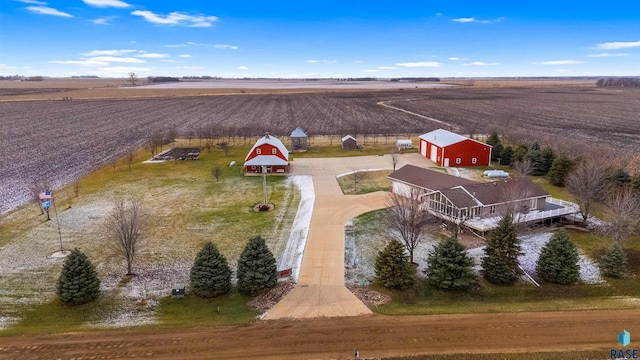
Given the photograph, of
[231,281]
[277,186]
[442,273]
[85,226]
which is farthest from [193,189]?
[442,273]

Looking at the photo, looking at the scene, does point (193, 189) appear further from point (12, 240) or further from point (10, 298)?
point (10, 298)

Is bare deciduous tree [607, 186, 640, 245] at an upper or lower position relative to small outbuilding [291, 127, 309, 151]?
lower

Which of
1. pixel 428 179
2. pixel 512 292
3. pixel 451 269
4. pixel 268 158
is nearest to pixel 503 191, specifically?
pixel 428 179

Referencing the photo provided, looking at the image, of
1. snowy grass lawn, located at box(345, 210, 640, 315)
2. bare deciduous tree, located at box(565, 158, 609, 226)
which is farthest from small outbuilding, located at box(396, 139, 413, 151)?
snowy grass lawn, located at box(345, 210, 640, 315)

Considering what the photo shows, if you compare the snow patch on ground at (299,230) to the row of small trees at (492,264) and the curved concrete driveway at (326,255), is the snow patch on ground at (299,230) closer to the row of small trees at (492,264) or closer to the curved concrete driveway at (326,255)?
the curved concrete driveway at (326,255)

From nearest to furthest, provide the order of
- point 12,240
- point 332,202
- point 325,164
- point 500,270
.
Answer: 1. point 500,270
2. point 12,240
3. point 332,202
4. point 325,164

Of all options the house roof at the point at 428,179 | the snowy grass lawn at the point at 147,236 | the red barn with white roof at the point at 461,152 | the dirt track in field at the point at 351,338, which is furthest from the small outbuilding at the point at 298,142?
the dirt track in field at the point at 351,338

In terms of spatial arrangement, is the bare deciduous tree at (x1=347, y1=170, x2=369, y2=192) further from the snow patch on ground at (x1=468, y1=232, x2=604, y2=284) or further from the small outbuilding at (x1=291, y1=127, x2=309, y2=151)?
the snow patch on ground at (x1=468, y1=232, x2=604, y2=284)

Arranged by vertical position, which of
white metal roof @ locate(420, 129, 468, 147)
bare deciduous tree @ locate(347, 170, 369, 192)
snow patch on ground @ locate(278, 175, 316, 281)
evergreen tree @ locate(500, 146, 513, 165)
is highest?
white metal roof @ locate(420, 129, 468, 147)
